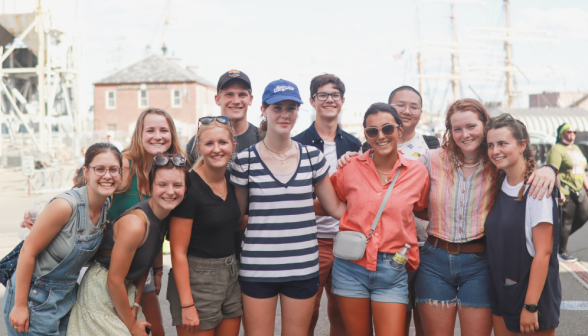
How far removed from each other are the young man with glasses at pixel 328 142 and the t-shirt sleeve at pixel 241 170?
107cm

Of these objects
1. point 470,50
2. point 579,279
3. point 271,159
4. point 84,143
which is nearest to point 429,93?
point 470,50

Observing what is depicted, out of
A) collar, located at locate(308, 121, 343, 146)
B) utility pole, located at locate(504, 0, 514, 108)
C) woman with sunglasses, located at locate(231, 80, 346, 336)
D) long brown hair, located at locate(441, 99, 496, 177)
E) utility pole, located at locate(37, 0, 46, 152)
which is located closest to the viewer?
woman with sunglasses, located at locate(231, 80, 346, 336)

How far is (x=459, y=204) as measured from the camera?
3.35m

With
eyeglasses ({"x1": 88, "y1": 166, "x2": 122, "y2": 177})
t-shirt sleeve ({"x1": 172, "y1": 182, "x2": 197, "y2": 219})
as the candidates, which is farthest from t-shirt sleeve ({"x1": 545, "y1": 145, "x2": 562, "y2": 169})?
eyeglasses ({"x1": 88, "y1": 166, "x2": 122, "y2": 177})

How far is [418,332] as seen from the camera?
4.10 m

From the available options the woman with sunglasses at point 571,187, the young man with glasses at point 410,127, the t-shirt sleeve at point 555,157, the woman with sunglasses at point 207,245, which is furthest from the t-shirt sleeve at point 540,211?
the t-shirt sleeve at point 555,157

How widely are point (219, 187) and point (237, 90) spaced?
1370 millimetres

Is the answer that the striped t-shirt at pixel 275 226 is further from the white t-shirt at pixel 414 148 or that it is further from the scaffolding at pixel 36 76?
the scaffolding at pixel 36 76

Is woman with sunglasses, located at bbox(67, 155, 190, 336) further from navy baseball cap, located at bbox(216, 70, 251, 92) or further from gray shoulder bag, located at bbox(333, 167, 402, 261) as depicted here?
navy baseball cap, located at bbox(216, 70, 251, 92)

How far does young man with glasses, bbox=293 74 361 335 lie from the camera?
4.12m

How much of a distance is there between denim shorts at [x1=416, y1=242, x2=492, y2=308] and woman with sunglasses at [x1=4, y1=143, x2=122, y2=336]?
90.0 inches

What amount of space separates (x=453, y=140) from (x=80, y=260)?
8.92 ft

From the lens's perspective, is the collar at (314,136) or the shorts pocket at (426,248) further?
the collar at (314,136)

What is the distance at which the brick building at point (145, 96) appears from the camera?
156 feet
